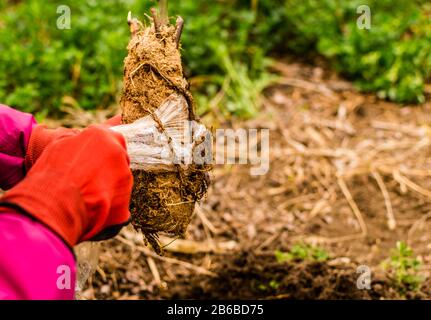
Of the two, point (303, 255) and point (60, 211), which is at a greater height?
point (60, 211)

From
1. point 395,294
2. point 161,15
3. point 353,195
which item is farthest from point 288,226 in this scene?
point 161,15

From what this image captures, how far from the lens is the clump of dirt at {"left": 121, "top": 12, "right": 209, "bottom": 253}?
2033mm

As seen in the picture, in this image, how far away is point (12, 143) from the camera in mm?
1913

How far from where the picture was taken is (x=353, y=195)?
3602 mm

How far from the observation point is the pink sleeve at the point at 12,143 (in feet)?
6.23

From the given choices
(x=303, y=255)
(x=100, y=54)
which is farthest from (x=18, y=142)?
(x=100, y=54)

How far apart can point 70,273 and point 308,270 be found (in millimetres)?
1718

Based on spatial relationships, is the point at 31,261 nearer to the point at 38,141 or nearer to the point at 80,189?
the point at 80,189

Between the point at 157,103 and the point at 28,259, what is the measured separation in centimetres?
80

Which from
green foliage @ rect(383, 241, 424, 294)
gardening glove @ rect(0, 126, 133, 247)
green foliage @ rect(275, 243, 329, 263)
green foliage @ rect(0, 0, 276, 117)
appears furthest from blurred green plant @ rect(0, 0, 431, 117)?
gardening glove @ rect(0, 126, 133, 247)

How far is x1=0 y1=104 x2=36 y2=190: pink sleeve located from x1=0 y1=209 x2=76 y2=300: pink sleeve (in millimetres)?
540

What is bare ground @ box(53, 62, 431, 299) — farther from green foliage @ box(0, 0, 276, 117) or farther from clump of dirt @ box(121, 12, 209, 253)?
clump of dirt @ box(121, 12, 209, 253)
